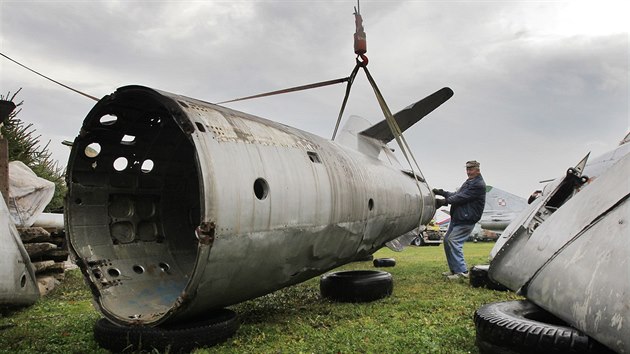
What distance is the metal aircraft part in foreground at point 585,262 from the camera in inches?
103

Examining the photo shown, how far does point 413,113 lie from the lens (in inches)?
326

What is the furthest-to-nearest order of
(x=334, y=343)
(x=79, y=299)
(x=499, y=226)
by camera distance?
(x=499, y=226) < (x=79, y=299) < (x=334, y=343)

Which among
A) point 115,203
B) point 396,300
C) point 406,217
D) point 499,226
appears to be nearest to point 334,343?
point 396,300

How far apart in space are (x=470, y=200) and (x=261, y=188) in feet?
17.7

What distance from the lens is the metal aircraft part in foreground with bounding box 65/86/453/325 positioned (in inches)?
141

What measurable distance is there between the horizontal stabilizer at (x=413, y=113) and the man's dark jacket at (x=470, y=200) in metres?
1.46

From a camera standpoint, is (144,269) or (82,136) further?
(144,269)

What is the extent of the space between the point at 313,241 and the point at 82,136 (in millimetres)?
2403

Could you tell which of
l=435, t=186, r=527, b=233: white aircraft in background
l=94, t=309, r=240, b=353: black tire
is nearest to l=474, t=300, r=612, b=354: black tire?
l=94, t=309, r=240, b=353: black tire

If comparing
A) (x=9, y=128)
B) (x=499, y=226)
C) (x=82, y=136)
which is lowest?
(x=499, y=226)

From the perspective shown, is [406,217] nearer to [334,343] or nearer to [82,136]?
[334,343]

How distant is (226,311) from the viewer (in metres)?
4.33

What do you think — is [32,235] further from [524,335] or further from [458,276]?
[524,335]

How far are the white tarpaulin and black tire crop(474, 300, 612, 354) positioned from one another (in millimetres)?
7789
